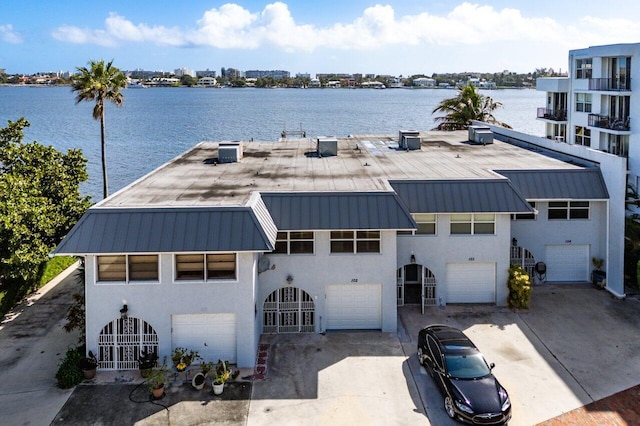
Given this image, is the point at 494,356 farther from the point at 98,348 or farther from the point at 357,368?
the point at 98,348

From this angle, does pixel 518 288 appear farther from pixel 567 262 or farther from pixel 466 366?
pixel 466 366

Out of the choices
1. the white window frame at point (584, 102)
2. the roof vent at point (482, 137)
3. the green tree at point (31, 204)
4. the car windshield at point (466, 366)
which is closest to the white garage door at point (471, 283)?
the car windshield at point (466, 366)

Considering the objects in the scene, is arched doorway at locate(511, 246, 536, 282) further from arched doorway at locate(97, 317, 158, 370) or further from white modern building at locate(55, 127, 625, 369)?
arched doorway at locate(97, 317, 158, 370)

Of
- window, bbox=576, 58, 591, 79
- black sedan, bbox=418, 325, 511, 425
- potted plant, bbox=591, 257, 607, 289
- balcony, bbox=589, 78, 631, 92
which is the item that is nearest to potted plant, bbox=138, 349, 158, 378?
black sedan, bbox=418, 325, 511, 425

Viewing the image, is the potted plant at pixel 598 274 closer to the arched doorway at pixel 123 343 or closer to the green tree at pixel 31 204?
the arched doorway at pixel 123 343

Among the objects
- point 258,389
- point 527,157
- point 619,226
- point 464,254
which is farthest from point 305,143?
point 258,389

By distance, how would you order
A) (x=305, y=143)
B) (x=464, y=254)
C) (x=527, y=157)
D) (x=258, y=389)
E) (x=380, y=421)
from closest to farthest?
1. (x=380, y=421)
2. (x=258, y=389)
3. (x=464, y=254)
4. (x=527, y=157)
5. (x=305, y=143)
